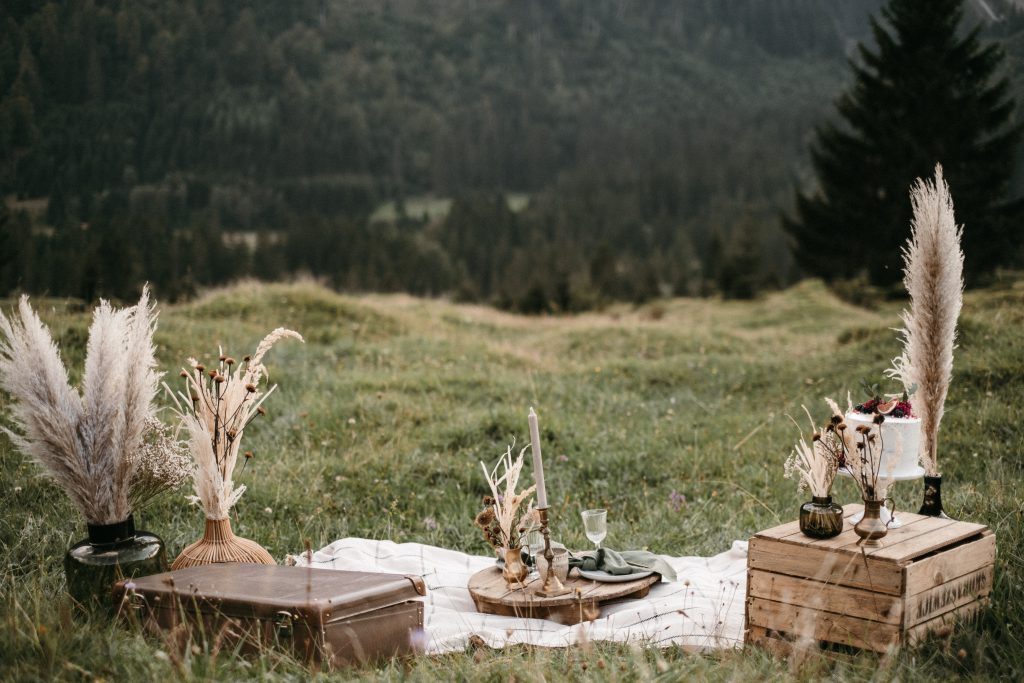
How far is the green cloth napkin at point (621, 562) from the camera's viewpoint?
13.4 ft

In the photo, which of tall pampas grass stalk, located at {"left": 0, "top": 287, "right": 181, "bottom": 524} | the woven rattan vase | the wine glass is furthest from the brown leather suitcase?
the wine glass

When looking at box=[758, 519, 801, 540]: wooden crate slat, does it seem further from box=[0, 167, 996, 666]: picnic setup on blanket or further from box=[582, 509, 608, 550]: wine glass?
box=[582, 509, 608, 550]: wine glass

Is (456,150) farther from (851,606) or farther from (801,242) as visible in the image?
(851,606)

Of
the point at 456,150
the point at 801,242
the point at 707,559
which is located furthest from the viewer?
the point at 456,150

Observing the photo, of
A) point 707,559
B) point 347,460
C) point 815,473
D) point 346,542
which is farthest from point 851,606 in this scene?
point 347,460

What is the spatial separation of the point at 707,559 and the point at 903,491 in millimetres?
1899

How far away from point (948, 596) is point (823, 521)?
60cm

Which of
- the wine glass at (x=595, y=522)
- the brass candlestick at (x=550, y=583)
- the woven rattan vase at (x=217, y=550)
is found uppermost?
the wine glass at (x=595, y=522)

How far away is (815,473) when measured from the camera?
3.45 meters

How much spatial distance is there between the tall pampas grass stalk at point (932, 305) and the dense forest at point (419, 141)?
9.98 meters

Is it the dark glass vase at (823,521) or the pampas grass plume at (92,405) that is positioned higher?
the pampas grass plume at (92,405)

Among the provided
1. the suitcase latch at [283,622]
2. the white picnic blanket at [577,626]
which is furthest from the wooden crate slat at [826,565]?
the suitcase latch at [283,622]

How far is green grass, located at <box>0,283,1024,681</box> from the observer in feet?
9.73

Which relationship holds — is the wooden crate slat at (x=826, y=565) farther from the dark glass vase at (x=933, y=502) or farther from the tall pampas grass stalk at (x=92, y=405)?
the tall pampas grass stalk at (x=92, y=405)
